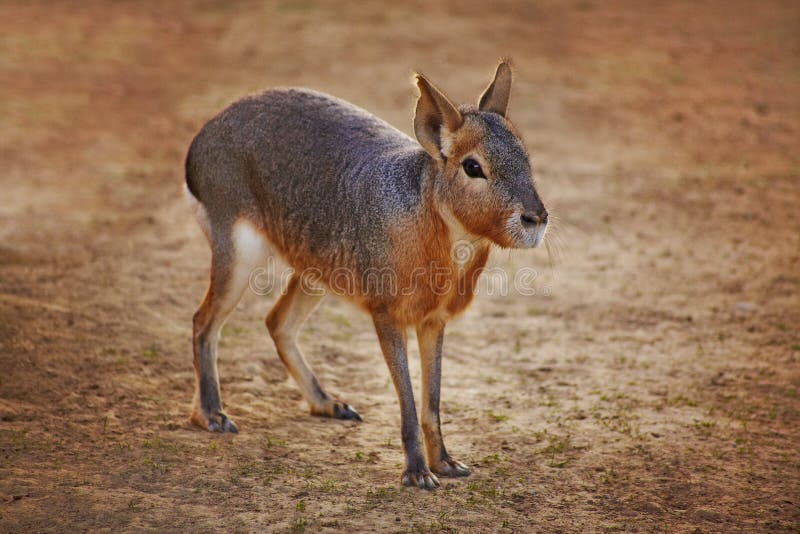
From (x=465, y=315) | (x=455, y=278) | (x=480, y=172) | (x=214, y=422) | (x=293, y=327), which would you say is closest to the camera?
(x=480, y=172)

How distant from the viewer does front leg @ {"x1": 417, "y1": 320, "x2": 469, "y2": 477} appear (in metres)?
6.32

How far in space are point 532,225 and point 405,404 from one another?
4.70 ft

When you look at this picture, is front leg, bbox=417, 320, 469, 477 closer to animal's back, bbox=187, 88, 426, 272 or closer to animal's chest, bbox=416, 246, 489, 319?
animal's chest, bbox=416, 246, 489, 319

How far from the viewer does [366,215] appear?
646cm

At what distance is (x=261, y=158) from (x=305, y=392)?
1792 mm

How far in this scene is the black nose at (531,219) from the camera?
571 centimetres

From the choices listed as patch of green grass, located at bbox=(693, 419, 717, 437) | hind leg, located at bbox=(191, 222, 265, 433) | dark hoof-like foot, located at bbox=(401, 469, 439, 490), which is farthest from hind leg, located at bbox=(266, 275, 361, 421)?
patch of green grass, located at bbox=(693, 419, 717, 437)

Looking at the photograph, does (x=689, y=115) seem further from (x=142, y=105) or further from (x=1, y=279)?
(x=1, y=279)

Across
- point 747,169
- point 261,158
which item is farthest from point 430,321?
point 747,169

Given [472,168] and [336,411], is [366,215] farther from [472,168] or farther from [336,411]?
[336,411]

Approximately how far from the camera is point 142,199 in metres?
11.6

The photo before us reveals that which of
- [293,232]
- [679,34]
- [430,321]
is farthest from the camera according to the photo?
[679,34]

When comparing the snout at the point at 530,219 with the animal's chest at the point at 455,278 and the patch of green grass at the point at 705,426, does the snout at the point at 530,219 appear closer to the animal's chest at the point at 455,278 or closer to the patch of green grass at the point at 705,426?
the animal's chest at the point at 455,278

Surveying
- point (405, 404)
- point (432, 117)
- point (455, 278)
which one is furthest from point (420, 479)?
point (432, 117)
